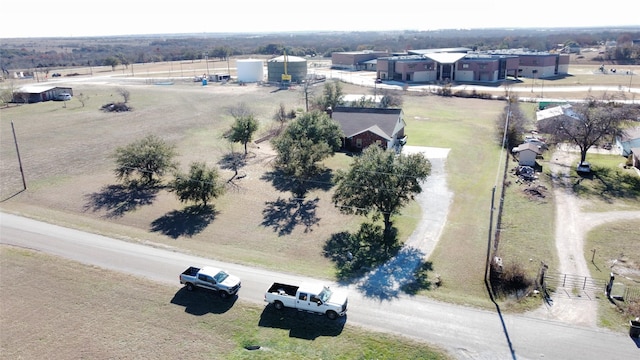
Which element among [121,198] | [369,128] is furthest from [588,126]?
[121,198]

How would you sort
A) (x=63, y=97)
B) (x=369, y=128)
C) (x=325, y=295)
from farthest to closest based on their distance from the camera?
(x=63, y=97), (x=369, y=128), (x=325, y=295)

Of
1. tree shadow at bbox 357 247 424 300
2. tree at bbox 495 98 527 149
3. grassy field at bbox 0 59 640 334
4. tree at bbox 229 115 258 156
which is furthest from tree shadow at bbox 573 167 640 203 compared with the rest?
tree at bbox 229 115 258 156

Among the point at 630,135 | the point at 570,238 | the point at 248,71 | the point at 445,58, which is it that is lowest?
the point at 570,238

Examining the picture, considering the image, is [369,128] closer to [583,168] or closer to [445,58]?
[583,168]

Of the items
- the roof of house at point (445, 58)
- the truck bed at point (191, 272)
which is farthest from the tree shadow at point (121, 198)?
the roof of house at point (445, 58)

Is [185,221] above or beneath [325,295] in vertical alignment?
beneath

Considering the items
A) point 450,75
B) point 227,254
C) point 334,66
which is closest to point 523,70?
point 450,75
